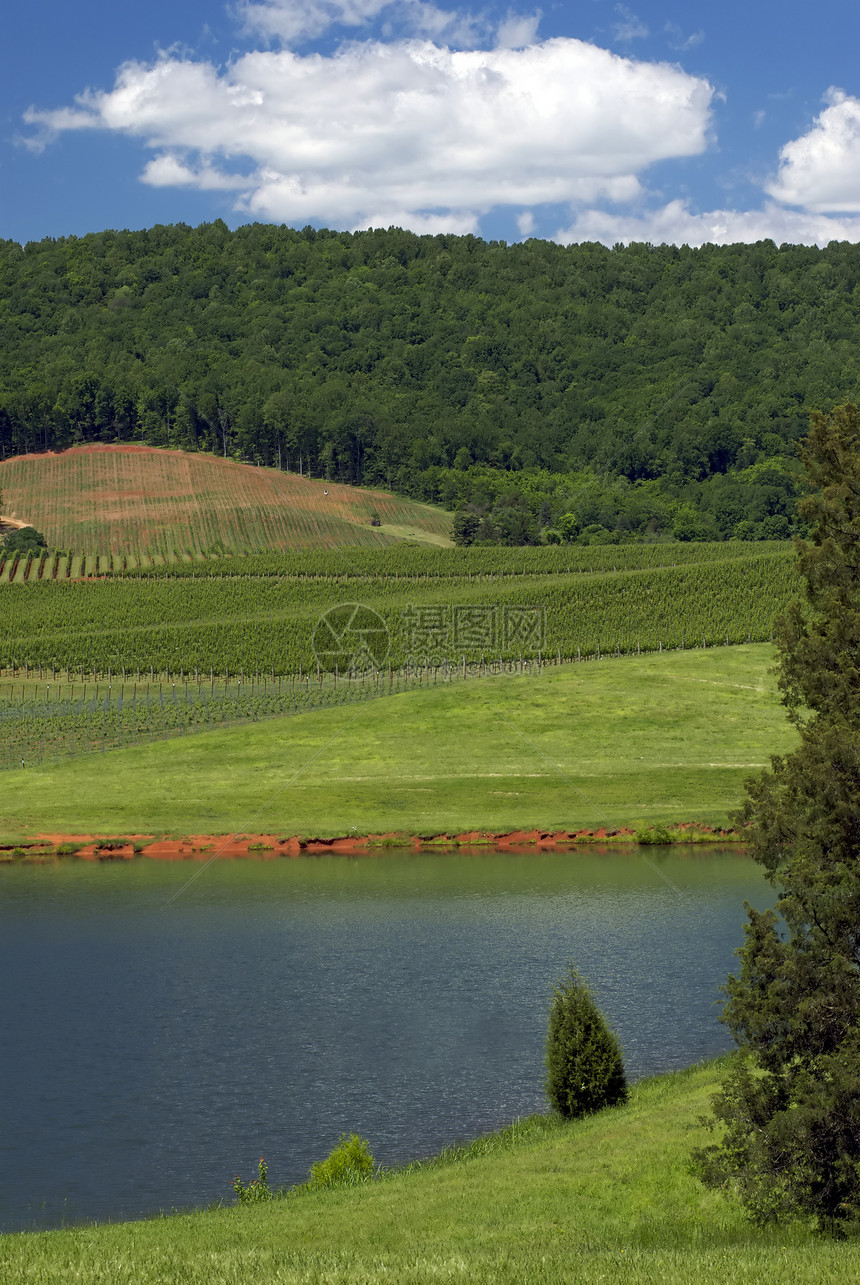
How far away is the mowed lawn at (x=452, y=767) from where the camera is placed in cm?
5584

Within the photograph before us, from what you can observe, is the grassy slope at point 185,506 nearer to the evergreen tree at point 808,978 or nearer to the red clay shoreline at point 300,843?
the red clay shoreline at point 300,843

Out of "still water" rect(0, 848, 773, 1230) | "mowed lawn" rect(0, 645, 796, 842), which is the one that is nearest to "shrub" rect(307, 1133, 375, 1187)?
"still water" rect(0, 848, 773, 1230)

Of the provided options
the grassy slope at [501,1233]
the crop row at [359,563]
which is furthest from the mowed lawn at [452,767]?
the crop row at [359,563]

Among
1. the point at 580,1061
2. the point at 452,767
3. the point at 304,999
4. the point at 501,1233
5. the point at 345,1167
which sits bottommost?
the point at 452,767

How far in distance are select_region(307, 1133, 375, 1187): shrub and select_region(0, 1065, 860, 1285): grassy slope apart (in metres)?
0.54

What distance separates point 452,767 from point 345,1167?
141 ft

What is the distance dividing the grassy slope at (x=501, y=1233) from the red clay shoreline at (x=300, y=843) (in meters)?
29.5

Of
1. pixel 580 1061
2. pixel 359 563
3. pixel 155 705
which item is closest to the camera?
pixel 580 1061

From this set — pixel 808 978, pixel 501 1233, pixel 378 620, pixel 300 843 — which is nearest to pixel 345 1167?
pixel 501 1233

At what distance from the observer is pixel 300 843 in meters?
52.9

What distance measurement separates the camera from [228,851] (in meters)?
52.3

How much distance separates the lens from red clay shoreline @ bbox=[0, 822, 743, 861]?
51938 mm

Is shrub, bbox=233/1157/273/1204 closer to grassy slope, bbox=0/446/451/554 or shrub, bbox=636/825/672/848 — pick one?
shrub, bbox=636/825/672/848

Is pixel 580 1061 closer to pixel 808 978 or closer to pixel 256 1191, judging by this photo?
pixel 256 1191
